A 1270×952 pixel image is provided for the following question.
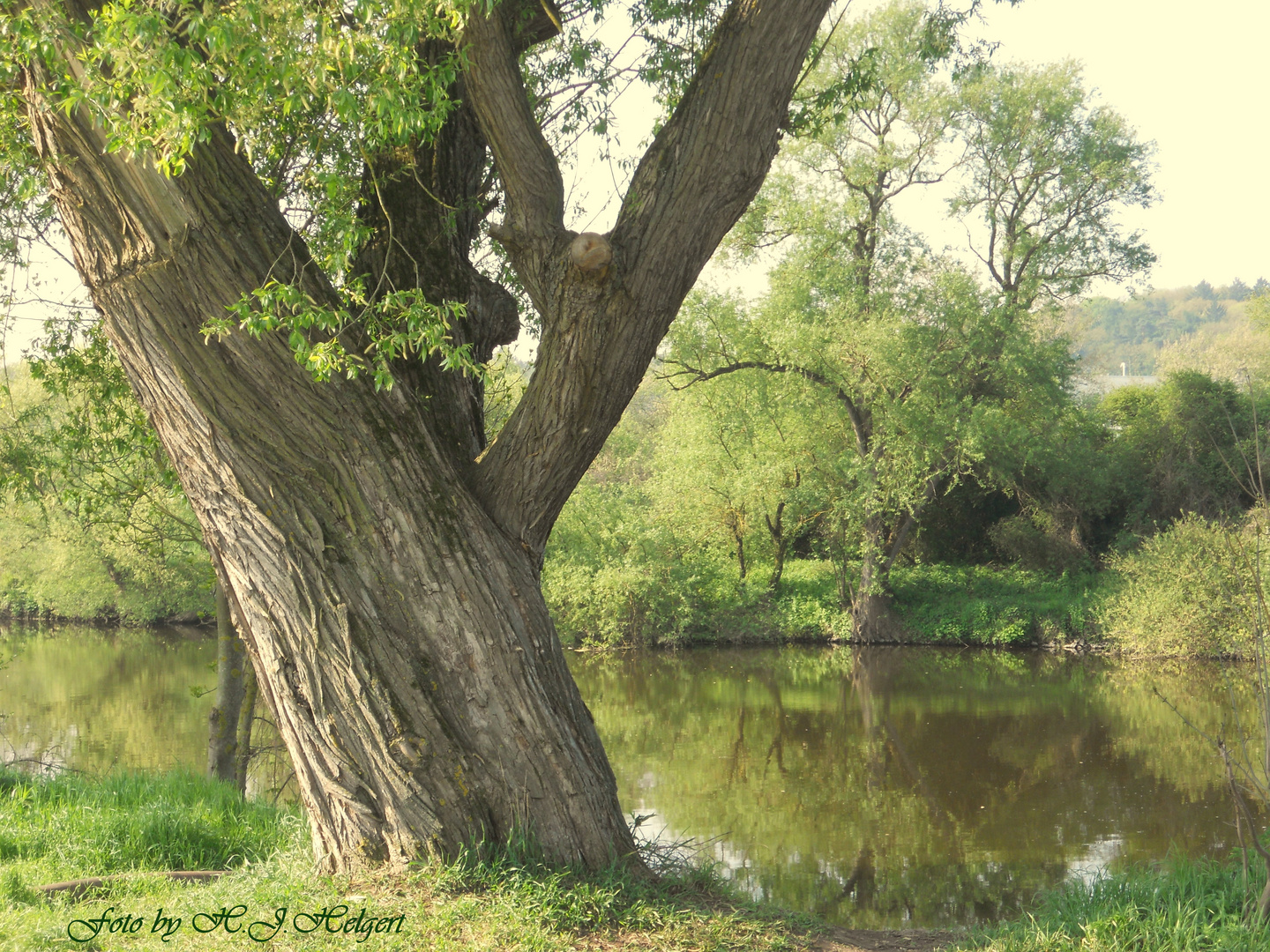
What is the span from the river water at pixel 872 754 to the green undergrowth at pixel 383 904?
0.92m

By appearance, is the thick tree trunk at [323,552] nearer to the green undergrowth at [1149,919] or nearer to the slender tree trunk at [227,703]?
the green undergrowth at [1149,919]

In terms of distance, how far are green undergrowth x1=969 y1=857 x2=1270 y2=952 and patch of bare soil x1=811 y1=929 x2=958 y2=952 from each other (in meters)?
0.23

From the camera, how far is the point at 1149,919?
13.2 ft

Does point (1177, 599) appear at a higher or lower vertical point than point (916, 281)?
lower

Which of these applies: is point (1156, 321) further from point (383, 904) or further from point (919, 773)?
point (383, 904)

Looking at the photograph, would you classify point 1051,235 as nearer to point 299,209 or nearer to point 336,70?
point 299,209

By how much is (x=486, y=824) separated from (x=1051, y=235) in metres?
23.8

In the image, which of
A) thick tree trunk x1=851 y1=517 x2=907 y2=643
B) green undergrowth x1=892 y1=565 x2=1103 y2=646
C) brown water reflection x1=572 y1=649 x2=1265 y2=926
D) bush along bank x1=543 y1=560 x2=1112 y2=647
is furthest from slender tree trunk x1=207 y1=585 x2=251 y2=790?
green undergrowth x1=892 y1=565 x2=1103 y2=646

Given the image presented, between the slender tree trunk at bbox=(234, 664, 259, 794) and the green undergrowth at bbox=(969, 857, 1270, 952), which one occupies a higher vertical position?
the slender tree trunk at bbox=(234, 664, 259, 794)

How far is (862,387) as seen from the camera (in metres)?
20.4

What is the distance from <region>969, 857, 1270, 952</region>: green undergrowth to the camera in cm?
369

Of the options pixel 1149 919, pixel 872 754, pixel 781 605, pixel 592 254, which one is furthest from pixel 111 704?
pixel 1149 919

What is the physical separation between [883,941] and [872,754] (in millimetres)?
8821

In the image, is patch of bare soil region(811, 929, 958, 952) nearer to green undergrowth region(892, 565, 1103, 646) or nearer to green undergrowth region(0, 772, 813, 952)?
green undergrowth region(0, 772, 813, 952)
